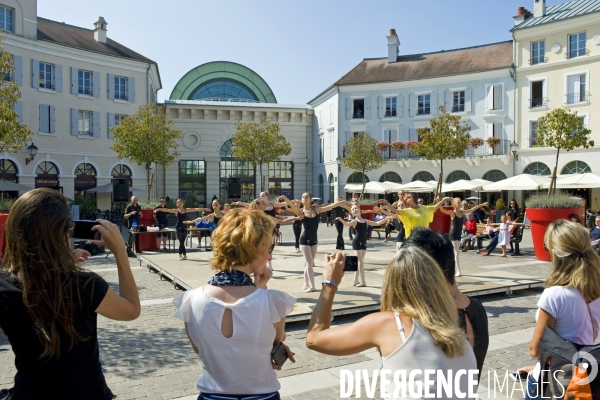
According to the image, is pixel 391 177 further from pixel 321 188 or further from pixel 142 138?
pixel 142 138

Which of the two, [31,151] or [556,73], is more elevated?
[556,73]

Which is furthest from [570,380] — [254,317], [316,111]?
[316,111]

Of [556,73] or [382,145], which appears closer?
[556,73]

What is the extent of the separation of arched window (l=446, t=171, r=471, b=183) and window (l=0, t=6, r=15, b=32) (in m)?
30.6

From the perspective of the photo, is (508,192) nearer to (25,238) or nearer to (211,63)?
(211,63)

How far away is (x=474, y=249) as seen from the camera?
17.7 meters

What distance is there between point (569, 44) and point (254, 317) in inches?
1428

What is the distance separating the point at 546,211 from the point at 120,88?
94.6 ft

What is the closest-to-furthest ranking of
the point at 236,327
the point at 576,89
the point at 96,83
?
the point at 236,327
the point at 576,89
the point at 96,83

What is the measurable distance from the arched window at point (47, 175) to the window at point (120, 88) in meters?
6.62

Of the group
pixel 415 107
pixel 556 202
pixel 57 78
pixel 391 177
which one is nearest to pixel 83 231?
pixel 556 202

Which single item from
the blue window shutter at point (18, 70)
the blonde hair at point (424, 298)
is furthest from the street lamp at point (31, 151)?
the blonde hair at point (424, 298)

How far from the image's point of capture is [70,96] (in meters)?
31.0

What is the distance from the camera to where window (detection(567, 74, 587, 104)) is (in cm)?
3162
